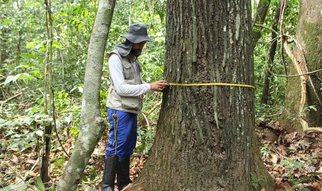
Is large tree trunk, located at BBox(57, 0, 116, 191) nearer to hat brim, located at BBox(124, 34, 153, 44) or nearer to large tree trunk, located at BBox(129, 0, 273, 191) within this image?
hat brim, located at BBox(124, 34, 153, 44)

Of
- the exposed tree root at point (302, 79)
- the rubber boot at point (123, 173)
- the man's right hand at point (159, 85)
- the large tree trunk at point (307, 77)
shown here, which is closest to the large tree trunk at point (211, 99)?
the man's right hand at point (159, 85)

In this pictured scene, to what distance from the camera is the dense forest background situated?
3.91m

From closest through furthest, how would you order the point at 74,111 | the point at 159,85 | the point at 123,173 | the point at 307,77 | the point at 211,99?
1. the point at 211,99
2. the point at 159,85
3. the point at 123,173
4. the point at 74,111
5. the point at 307,77

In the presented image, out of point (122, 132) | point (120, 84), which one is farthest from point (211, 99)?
point (122, 132)

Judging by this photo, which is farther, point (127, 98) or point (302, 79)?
point (302, 79)

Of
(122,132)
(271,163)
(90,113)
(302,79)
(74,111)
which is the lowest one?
(271,163)

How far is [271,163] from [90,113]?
94.6 inches

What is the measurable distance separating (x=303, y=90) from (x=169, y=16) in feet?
10.6

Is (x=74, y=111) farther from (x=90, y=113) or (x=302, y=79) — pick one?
(x=302, y=79)

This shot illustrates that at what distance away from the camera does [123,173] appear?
4105 millimetres

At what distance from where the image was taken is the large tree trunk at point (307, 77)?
583 cm

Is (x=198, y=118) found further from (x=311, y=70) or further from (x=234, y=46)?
(x=311, y=70)

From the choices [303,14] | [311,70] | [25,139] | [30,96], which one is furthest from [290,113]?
[30,96]

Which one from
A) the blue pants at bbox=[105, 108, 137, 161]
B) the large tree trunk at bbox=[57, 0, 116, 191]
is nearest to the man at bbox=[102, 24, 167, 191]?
the blue pants at bbox=[105, 108, 137, 161]
